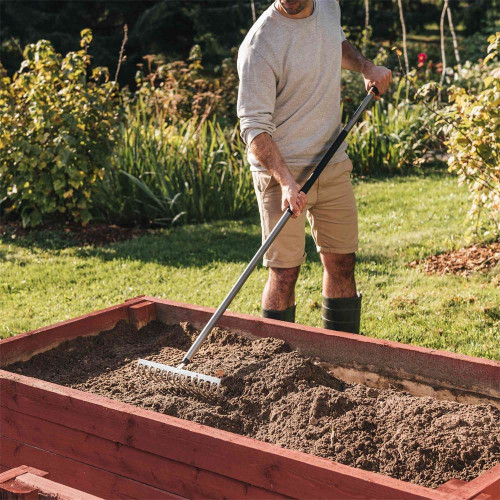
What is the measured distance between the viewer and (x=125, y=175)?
7.79 meters

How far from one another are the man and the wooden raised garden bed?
1.63 feet

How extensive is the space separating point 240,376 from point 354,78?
8.47 meters

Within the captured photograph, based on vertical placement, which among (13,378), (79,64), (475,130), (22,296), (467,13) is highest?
(467,13)

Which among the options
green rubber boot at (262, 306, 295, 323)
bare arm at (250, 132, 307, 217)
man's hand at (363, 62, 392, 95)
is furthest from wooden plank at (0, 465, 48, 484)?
man's hand at (363, 62, 392, 95)

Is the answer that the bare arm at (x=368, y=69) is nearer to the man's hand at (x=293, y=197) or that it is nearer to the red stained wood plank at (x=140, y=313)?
the man's hand at (x=293, y=197)

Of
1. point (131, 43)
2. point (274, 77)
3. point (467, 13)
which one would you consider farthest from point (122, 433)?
point (467, 13)

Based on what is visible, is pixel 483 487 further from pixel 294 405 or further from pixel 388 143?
pixel 388 143

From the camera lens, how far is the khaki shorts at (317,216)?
3.74m

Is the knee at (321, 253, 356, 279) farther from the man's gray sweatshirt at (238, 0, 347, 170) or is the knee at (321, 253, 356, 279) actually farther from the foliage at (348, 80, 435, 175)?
the foliage at (348, 80, 435, 175)

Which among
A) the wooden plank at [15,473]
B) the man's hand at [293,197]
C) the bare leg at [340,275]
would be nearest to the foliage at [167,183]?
the bare leg at [340,275]

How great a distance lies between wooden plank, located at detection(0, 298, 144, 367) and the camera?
349 cm

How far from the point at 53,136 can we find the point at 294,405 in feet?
16.4

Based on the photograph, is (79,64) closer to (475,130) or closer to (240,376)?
(475,130)

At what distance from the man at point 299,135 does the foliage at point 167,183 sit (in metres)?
3.82
